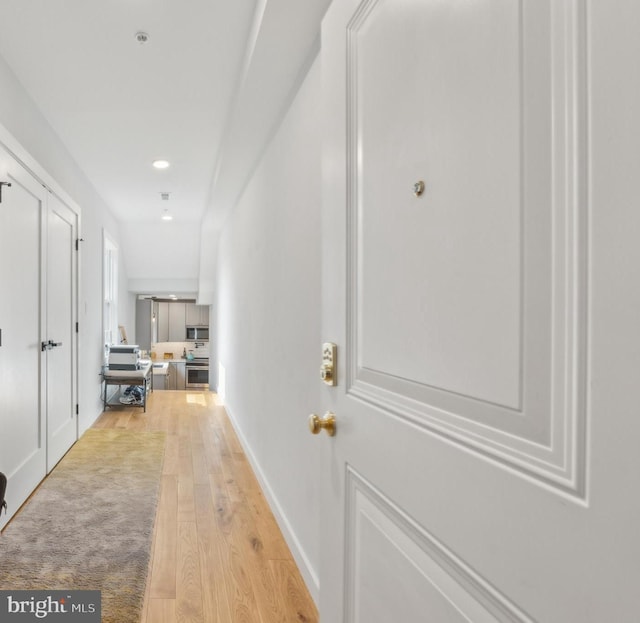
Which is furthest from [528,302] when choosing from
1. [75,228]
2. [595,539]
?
[75,228]

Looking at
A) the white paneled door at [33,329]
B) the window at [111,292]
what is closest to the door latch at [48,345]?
the white paneled door at [33,329]

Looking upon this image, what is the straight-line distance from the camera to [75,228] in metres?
4.12

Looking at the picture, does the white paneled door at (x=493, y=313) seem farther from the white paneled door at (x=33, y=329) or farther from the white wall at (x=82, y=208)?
the white wall at (x=82, y=208)

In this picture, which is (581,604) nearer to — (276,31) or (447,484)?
(447,484)

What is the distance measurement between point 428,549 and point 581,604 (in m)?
0.29

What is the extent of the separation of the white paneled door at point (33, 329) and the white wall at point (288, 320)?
4.67 ft

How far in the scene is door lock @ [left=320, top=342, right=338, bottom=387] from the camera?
1.11 meters

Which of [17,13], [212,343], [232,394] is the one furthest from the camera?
[212,343]

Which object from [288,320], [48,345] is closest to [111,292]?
[48,345]

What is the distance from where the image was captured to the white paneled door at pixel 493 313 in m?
0.44

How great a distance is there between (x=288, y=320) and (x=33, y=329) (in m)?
1.70

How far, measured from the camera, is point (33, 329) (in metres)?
2.98

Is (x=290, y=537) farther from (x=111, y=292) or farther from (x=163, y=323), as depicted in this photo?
(x=163, y=323)

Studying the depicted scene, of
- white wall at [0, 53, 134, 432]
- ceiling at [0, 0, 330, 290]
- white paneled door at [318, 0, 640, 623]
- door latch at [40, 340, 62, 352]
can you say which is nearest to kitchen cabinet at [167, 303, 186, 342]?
white wall at [0, 53, 134, 432]
